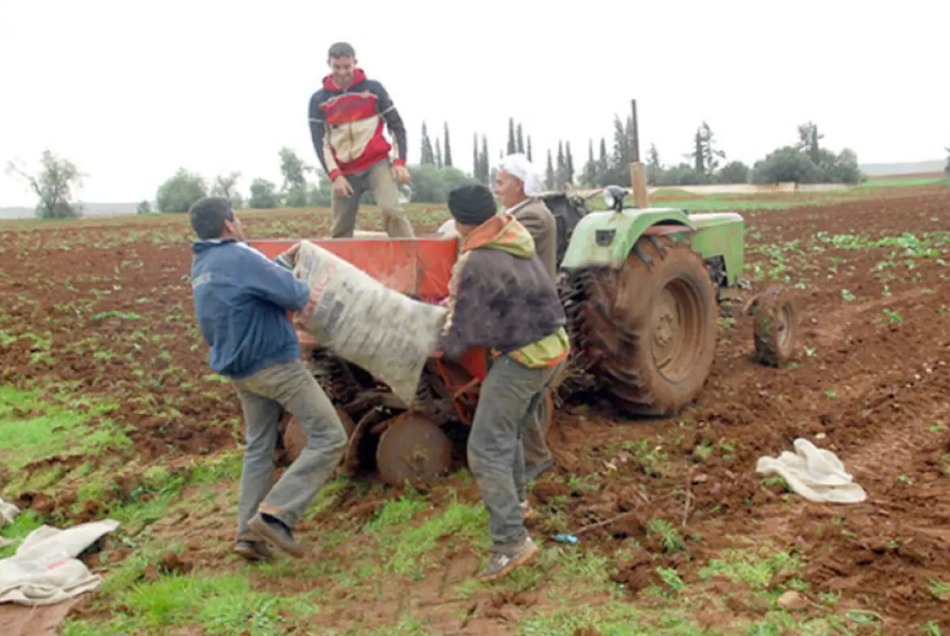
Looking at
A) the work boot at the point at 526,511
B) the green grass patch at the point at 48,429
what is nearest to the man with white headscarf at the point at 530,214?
the work boot at the point at 526,511

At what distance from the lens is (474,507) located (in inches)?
177

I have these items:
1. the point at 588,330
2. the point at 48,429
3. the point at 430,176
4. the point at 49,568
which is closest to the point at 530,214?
the point at 588,330

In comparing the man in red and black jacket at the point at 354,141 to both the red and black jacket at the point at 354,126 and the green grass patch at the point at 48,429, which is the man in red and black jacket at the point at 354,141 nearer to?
the red and black jacket at the point at 354,126

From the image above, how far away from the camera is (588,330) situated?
5.68 m

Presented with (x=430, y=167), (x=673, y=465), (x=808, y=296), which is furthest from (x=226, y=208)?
(x=430, y=167)

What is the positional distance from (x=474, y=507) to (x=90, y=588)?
5.83 ft

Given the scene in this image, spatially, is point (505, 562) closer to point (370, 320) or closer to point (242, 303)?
point (370, 320)

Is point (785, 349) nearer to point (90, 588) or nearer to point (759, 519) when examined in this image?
point (759, 519)

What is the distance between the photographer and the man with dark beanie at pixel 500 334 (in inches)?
154

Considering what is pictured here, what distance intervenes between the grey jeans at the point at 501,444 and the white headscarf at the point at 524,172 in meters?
1.14

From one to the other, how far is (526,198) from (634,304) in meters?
1.22

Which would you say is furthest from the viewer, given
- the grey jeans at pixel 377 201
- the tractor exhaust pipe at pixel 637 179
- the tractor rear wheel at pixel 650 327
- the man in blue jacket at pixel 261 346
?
the tractor exhaust pipe at pixel 637 179

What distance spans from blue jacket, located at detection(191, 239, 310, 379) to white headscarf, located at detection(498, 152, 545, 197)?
1.33 meters

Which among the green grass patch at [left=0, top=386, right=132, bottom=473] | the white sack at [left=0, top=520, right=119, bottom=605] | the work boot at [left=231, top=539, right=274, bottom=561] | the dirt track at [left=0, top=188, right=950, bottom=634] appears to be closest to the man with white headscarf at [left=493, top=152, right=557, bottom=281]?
the dirt track at [left=0, top=188, right=950, bottom=634]
